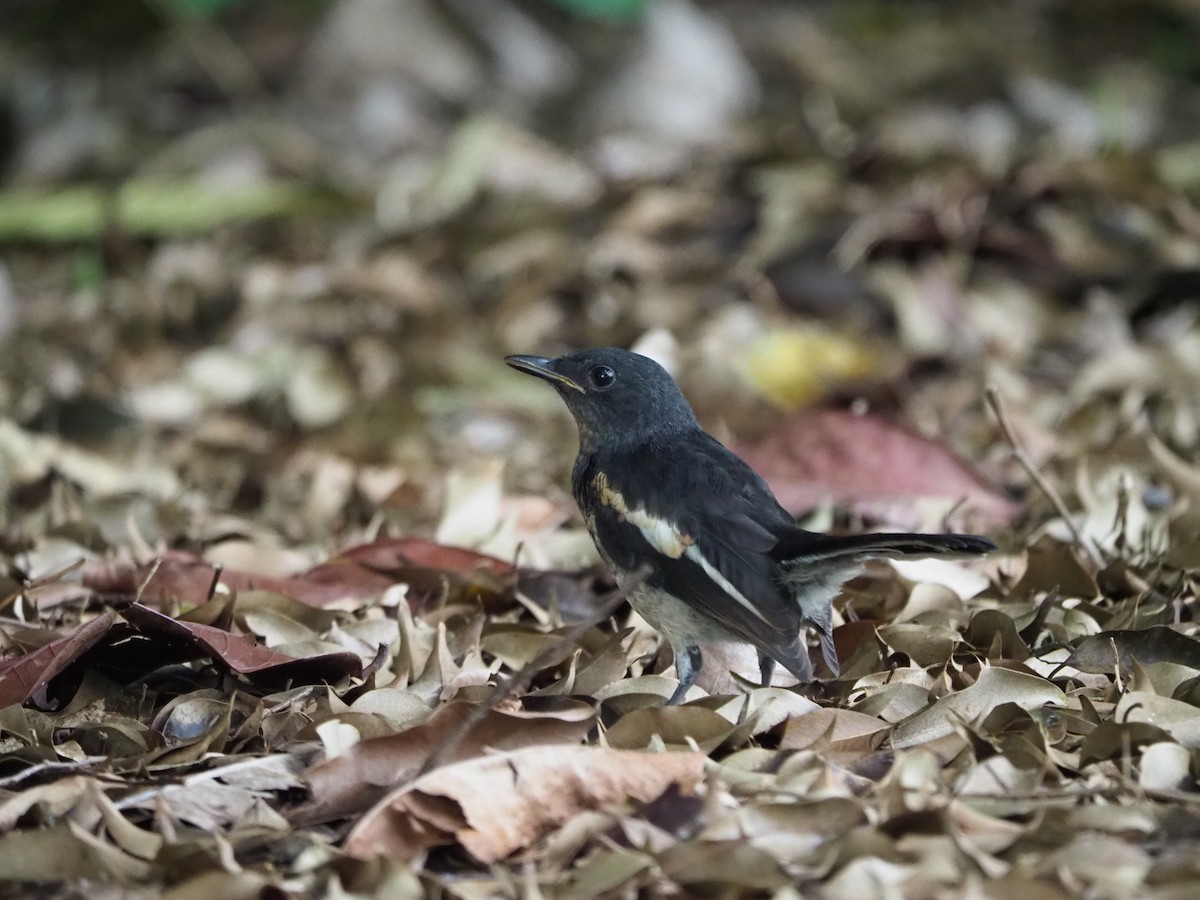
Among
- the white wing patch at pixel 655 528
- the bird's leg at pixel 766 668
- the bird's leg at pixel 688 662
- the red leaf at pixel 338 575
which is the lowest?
the bird's leg at pixel 766 668

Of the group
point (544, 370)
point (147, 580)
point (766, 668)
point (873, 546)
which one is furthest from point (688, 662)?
point (147, 580)

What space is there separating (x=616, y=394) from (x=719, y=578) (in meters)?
0.99

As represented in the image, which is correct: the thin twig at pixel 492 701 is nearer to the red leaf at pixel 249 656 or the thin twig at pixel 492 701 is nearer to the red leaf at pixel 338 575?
the red leaf at pixel 249 656

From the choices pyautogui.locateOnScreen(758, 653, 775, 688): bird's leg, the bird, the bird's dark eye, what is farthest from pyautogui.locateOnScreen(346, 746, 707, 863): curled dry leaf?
the bird's dark eye

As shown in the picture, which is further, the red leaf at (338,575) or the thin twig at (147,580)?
the red leaf at (338,575)

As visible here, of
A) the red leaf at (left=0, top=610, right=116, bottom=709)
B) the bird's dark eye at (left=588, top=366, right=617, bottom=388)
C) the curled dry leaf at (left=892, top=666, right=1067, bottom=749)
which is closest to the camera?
the curled dry leaf at (left=892, top=666, right=1067, bottom=749)

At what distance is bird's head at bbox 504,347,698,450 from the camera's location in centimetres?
449

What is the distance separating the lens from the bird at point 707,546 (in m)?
3.50

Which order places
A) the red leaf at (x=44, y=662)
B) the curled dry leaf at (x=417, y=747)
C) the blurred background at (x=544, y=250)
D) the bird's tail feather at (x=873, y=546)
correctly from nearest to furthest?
1. the curled dry leaf at (x=417, y=747)
2. the bird's tail feather at (x=873, y=546)
3. the red leaf at (x=44, y=662)
4. the blurred background at (x=544, y=250)

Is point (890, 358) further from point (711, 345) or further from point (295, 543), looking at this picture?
point (295, 543)

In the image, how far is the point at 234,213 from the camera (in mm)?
8383

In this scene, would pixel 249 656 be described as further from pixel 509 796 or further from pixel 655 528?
pixel 655 528

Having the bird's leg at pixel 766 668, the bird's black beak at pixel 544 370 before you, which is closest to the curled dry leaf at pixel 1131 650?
the bird's leg at pixel 766 668

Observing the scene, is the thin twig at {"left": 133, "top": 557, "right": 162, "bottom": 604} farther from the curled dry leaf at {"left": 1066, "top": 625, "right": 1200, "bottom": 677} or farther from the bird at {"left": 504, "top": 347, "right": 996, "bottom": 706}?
the curled dry leaf at {"left": 1066, "top": 625, "right": 1200, "bottom": 677}
